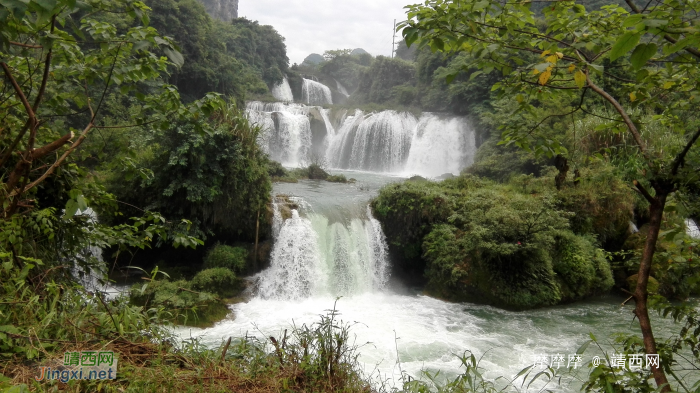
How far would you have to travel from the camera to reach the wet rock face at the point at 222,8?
137 ft

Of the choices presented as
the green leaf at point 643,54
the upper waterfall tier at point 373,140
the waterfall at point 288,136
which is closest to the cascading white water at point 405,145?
the upper waterfall tier at point 373,140

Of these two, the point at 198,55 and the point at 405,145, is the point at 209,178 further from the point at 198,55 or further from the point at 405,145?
the point at 405,145

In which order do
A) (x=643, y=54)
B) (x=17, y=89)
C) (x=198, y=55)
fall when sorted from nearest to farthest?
(x=643, y=54)
(x=17, y=89)
(x=198, y=55)

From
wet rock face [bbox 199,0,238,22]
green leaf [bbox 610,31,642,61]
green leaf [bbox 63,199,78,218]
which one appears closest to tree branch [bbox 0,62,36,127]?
green leaf [bbox 63,199,78,218]

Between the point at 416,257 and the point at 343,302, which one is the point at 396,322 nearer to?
the point at 343,302

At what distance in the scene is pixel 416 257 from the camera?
9836 millimetres

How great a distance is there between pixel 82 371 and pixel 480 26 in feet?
9.50

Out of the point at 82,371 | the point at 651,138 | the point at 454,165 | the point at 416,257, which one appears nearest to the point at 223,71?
the point at 454,165

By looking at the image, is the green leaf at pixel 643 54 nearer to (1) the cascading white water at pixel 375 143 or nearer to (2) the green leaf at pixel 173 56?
(2) the green leaf at pixel 173 56

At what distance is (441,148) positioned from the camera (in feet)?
65.6

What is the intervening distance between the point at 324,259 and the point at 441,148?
41.6ft

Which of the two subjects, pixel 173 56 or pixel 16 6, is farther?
pixel 173 56

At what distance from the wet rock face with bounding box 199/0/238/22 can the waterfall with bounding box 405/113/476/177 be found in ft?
103

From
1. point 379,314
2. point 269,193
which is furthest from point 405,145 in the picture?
point 379,314
